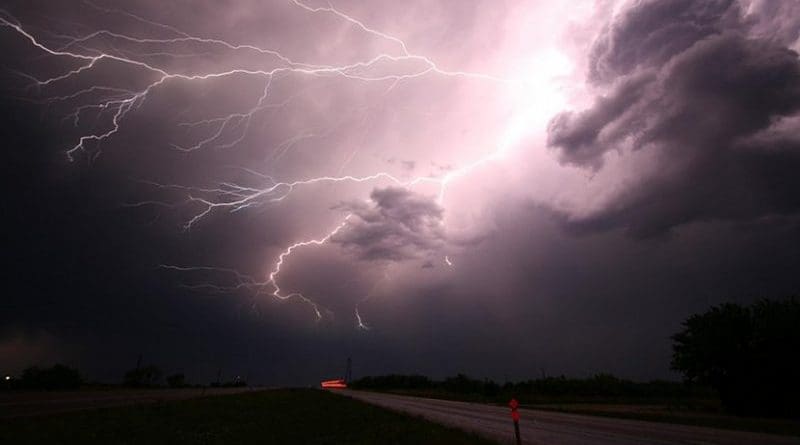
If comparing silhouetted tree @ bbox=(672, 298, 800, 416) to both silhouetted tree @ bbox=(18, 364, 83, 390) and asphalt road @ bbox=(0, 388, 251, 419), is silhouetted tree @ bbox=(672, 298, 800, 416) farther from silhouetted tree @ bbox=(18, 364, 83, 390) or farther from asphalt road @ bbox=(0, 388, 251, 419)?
silhouetted tree @ bbox=(18, 364, 83, 390)

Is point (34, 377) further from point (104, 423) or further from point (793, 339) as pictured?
point (793, 339)

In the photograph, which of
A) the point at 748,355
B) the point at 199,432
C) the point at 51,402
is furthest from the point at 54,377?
the point at 748,355

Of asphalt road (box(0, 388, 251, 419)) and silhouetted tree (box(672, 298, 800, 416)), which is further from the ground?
silhouetted tree (box(672, 298, 800, 416))

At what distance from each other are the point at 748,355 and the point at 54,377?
84.0m

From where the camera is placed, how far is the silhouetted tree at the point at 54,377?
6600 centimetres

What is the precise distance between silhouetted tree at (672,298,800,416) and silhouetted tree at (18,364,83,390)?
2946 inches

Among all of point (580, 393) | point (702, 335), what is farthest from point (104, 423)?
point (580, 393)

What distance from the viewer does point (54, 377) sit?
6938cm

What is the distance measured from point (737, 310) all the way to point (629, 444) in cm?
2722

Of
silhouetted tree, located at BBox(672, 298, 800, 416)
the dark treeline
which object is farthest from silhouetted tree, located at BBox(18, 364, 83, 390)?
silhouetted tree, located at BBox(672, 298, 800, 416)

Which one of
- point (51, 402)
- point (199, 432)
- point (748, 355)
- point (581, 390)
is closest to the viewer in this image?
point (199, 432)

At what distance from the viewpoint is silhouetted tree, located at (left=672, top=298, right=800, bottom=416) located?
94.6ft

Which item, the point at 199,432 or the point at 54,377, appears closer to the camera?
the point at 199,432

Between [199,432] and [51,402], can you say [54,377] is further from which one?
[199,432]
